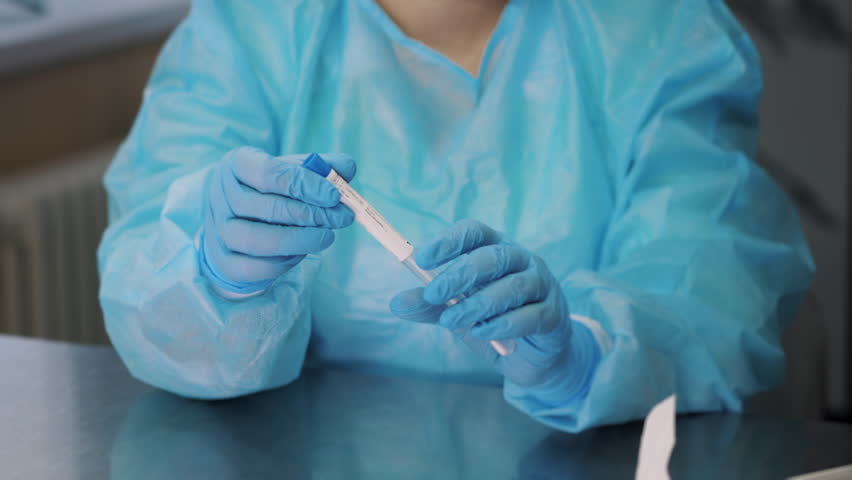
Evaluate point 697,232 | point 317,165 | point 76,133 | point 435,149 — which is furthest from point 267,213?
point 76,133

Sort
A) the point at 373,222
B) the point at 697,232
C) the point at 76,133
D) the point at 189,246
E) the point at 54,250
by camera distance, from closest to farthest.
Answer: the point at 373,222
the point at 189,246
the point at 697,232
the point at 54,250
the point at 76,133

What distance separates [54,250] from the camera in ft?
7.09

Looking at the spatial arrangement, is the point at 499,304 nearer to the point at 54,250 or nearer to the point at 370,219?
the point at 370,219

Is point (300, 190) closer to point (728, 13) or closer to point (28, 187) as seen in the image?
point (728, 13)

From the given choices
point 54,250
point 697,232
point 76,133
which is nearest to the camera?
point 697,232

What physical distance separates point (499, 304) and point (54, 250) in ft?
4.58

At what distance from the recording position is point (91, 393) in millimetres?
1205

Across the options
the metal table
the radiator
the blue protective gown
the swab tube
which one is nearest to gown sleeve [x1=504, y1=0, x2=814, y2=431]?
the blue protective gown

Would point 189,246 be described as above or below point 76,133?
above

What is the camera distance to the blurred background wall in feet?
6.73

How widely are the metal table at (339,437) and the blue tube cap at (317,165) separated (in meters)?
0.27

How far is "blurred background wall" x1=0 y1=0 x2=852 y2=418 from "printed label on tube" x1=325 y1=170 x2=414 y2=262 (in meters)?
0.84

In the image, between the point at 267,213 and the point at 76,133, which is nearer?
the point at 267,213

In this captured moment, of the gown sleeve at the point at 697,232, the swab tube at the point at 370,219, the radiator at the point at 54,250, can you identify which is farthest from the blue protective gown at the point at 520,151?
the radiator at the point at 54,250
